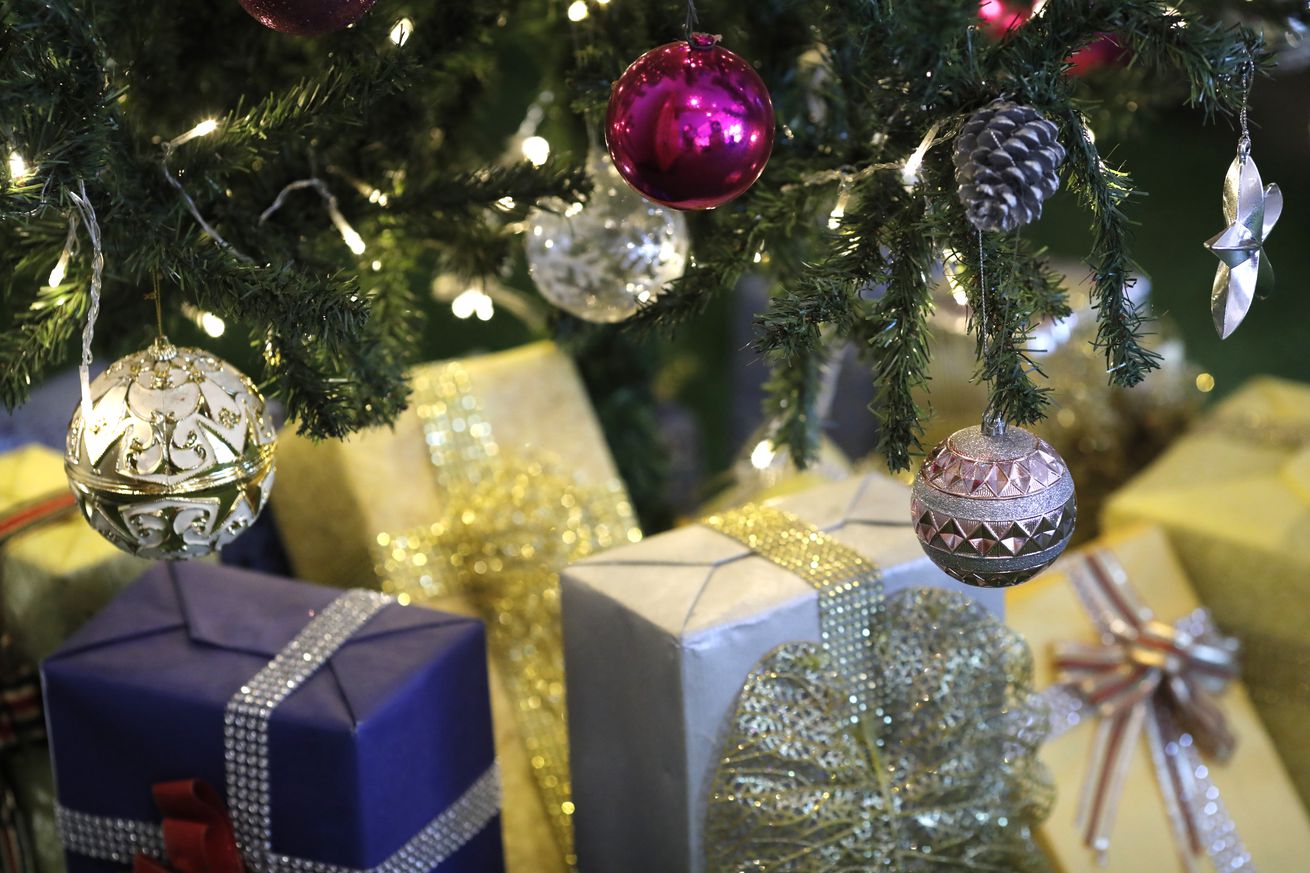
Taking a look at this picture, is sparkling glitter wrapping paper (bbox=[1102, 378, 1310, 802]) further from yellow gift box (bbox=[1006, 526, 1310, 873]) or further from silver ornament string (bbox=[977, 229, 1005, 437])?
silver ornament string (bbox=[977, 229, 1005, 437])

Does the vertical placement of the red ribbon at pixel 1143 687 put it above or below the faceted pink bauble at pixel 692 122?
below

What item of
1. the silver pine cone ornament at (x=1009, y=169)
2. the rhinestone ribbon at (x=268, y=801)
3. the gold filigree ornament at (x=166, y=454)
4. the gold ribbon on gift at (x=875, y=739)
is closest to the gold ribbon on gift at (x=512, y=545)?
the rhinestone ribbon at (x=268, y=801)

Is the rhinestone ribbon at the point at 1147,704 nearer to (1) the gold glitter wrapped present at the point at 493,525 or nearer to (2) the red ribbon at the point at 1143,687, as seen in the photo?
(2) the red ribbon at the point at 1143,687

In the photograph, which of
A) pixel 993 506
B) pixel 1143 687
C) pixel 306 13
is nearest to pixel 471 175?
pixel 306 13

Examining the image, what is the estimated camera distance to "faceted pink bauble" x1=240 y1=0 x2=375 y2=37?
2.32 ft

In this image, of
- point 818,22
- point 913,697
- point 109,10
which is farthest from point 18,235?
point 913,697

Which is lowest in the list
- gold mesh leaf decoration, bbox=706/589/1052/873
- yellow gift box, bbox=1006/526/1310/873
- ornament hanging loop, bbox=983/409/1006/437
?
yellow gift box, bbox=1006/526/1310/873

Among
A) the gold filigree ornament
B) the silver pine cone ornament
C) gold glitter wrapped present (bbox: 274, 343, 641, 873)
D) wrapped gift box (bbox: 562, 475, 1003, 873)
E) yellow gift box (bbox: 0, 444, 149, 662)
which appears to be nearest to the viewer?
the silver pine cone ornament

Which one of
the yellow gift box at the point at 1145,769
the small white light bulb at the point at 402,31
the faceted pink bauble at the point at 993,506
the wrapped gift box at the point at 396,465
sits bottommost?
the yellow gift box at the point at 1145,769

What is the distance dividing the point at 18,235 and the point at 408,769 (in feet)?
1.56

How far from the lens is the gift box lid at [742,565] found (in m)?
0.90

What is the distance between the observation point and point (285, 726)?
0.88 meters

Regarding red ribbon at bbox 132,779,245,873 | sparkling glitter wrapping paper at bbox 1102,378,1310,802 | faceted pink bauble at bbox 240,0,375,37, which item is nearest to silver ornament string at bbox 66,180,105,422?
faceted pink bauble at bbox 240,0,375,37

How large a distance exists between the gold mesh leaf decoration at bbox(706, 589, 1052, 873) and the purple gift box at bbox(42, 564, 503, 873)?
0.69 ft
